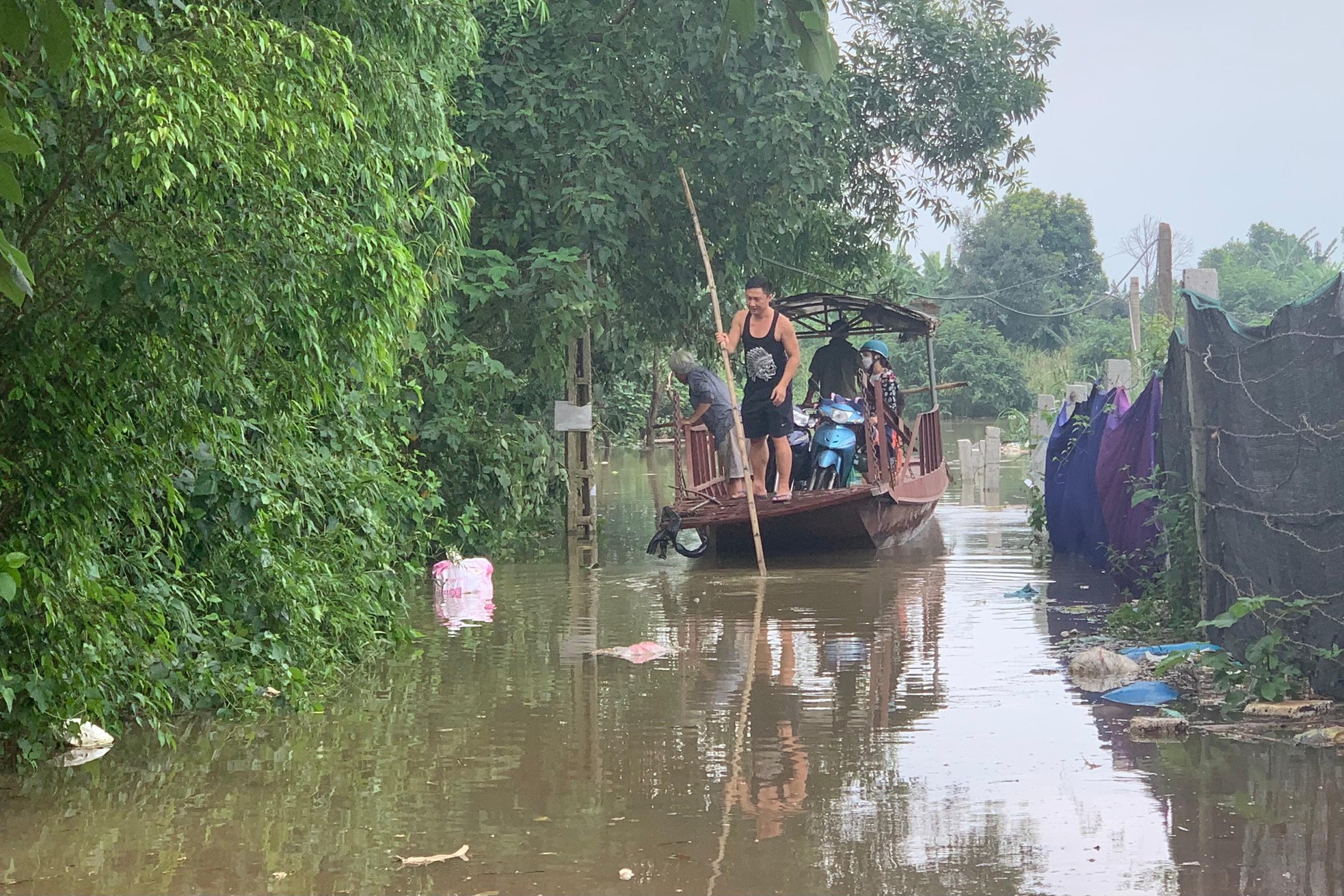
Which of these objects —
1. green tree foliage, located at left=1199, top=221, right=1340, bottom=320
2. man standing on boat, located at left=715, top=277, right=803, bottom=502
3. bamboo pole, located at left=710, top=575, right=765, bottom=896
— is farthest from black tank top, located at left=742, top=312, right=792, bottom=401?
green tree foliage, located at left=1199, top=221, right=1340, bottom=320

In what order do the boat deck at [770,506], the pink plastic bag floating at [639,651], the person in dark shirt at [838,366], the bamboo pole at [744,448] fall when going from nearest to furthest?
the pink plastic bag floating at [639,651], the bamboo pole at [744,448], the boat deck at [770,506], the person in dark shirt at [838,366]

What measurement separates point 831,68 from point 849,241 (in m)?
16.5

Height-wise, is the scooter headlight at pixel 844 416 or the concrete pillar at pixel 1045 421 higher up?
the concrete pillar at pixel 1045 421

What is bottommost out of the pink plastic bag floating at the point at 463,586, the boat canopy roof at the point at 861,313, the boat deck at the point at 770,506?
the pink plastic bag floating at the point at 463,586

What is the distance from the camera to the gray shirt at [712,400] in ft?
45.3

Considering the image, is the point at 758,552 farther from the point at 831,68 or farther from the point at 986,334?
the point at 986,334

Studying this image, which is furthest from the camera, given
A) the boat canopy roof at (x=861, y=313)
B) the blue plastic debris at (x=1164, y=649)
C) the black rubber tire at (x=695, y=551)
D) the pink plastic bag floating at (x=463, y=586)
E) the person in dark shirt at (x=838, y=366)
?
the person in dark shirt at (x=838, y=366)

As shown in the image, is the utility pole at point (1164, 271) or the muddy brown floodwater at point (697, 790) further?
the utility pole at point (1164, 271)

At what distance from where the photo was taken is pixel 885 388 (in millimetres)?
15141

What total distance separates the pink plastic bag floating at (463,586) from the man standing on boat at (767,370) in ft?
9.09

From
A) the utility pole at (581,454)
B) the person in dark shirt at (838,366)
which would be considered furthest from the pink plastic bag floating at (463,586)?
the person in dark shirt at (838,366)

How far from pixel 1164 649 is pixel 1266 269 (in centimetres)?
6804

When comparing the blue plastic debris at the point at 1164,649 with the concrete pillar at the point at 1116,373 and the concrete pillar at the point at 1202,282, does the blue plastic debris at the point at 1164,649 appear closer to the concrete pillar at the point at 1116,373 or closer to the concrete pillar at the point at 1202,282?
the concrete pillar at the point at 1202,282

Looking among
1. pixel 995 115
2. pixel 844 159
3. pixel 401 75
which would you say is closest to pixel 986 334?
pixel 995 115
